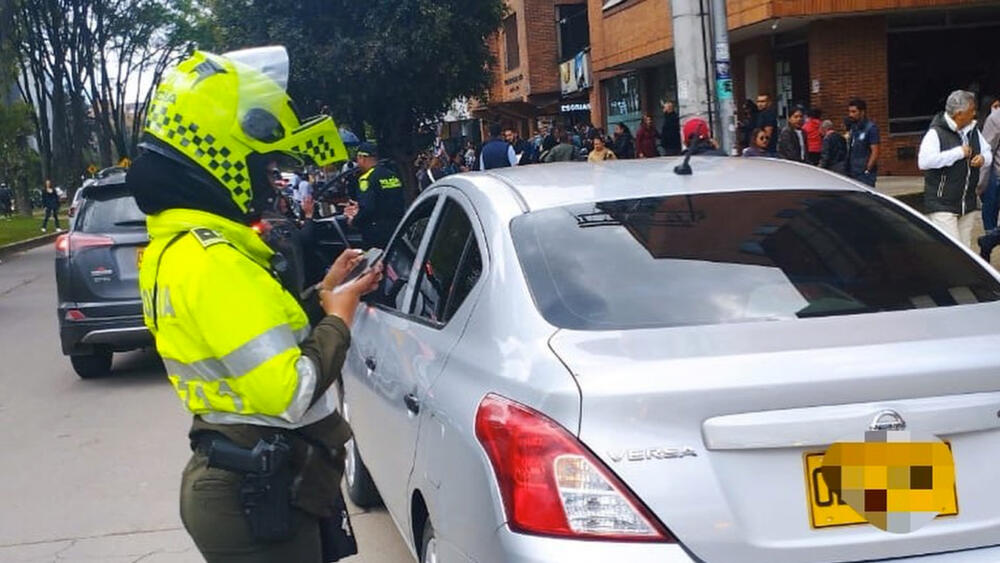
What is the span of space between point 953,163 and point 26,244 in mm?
28513

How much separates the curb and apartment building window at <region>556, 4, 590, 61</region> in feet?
56.1

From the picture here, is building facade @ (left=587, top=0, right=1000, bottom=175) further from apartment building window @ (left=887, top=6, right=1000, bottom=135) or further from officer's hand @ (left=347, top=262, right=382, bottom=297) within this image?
officer's hand @ (left=347, top=262, right=382, bottom=297)

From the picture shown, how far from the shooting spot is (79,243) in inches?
366

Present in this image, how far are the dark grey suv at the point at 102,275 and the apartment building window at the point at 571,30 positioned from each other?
26719 mm

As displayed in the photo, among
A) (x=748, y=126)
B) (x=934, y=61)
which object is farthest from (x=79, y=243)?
(x=934, y=61)

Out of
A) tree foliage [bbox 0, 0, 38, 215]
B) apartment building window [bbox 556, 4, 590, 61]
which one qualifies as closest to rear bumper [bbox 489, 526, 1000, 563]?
apartment building window [bbox 556, 4, 590, 61]

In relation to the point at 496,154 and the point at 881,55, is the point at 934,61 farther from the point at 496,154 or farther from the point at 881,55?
the point at 496,154

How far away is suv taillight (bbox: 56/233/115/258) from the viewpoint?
9266 millimetres

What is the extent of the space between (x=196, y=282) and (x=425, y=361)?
3.95ft

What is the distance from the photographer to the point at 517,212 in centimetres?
346

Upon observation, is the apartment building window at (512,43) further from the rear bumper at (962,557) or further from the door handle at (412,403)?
the rear bumper at (962,557)

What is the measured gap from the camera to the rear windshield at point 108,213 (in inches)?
371

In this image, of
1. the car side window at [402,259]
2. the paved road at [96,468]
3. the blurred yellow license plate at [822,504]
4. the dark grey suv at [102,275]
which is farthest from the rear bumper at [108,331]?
the blurred yellow license plate at [822,504]

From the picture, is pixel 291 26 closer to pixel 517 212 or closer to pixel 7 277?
pixel 7 277
